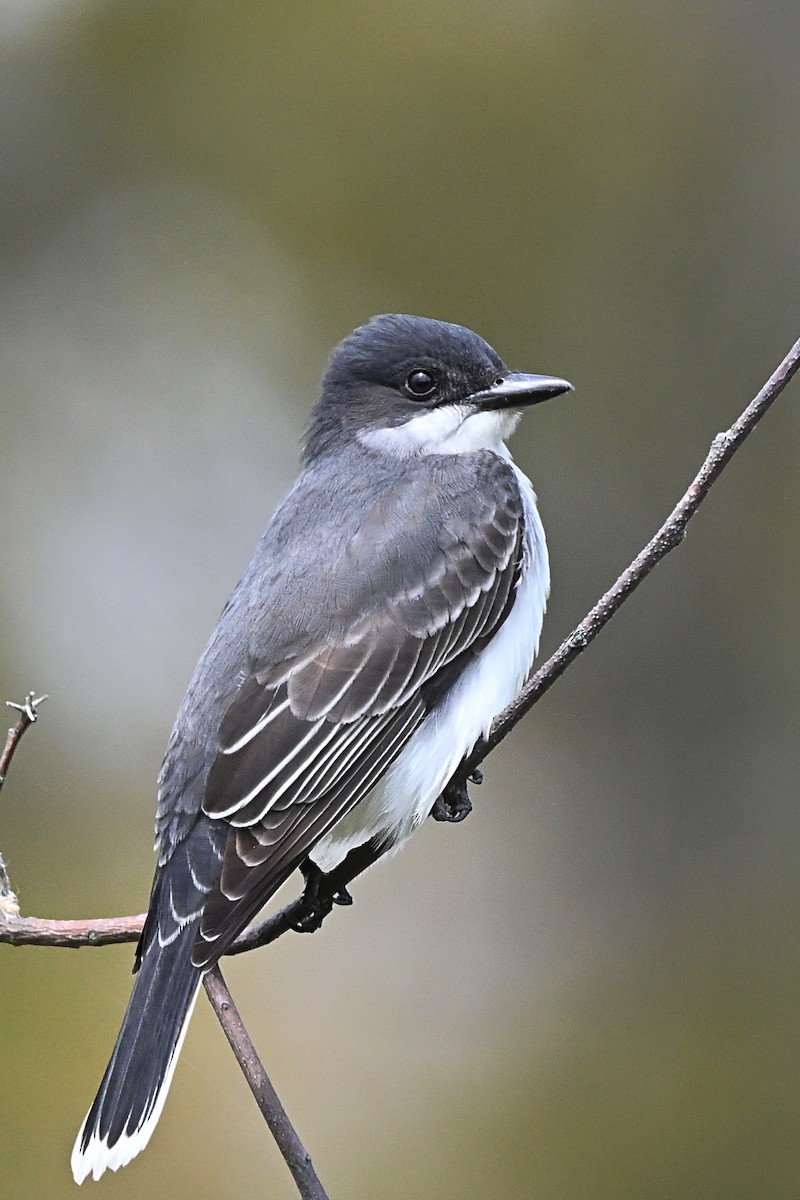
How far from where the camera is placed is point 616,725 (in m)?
6.54

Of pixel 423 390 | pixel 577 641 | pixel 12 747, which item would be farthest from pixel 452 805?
pixel 423 390

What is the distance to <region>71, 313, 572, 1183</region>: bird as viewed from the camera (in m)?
2.89

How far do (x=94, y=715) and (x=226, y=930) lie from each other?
398cm

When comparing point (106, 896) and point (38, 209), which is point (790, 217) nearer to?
point (38, 209)

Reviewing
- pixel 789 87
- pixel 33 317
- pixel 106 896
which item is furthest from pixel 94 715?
pixel 789 87

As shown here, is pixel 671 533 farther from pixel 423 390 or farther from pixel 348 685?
pixel 423 390

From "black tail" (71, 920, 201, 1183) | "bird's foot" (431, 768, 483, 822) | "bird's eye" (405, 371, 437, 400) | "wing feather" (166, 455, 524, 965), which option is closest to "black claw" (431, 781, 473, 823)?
"bird's foot" (431, 768, 483, 822)

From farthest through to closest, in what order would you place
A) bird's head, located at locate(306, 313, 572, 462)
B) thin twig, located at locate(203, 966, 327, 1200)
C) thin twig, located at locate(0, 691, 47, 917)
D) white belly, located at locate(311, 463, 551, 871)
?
bird's head, located at locate(306, 313, 572, 462) → white belly, located at locate(311, 463, 551, 871) → thin twig, located at locate(0, 691, 47, 917) → thin twig, located at locate(203, 966, 327, 1200)

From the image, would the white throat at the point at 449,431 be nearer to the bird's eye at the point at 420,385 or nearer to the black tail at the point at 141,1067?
the bird's eye at the point at 420,385

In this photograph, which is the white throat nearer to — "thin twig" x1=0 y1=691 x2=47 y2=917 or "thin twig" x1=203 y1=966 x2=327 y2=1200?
"thin twig" x1=0 y1=691 x2=47 y2=917

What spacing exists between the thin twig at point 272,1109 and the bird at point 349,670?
305mm

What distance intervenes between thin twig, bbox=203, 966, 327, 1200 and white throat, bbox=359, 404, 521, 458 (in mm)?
1608

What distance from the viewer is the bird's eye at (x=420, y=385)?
3.68 metres

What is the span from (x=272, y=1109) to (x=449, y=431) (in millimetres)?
1903
